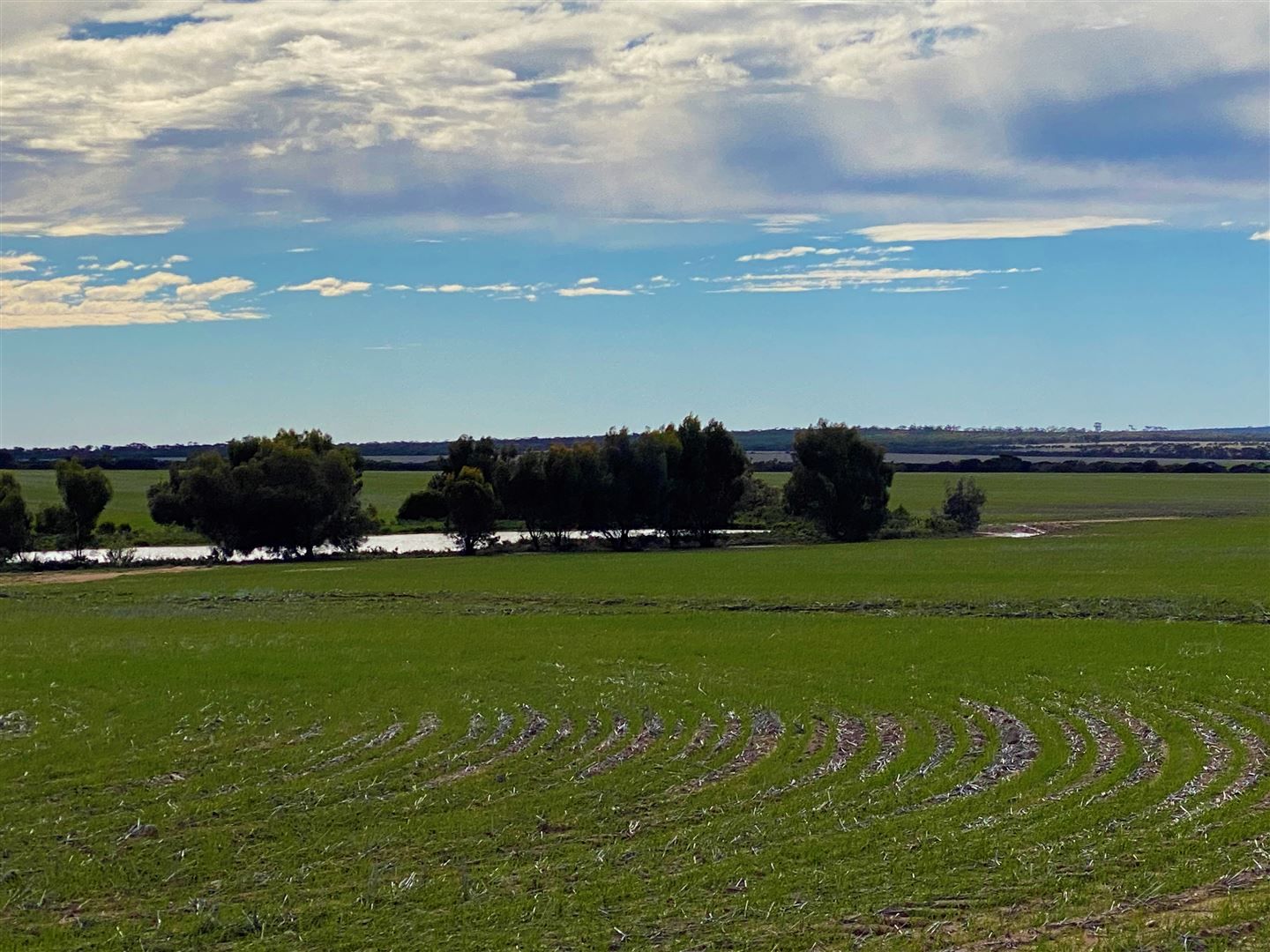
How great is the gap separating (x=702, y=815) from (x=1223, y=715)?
1096 centimetres

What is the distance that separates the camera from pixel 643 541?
4131 inches

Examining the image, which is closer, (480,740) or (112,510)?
(480,740)

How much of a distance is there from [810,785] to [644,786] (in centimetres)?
213

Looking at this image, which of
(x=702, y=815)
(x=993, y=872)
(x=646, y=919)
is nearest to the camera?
(x=646, y=919)

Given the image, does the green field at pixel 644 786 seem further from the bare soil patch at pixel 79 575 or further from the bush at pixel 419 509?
the bush at pixel 419 509

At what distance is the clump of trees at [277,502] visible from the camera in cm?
9350

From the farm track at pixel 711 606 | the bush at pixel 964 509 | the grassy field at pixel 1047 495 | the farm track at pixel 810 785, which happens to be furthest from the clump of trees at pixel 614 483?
the farm track at pixel 810 785

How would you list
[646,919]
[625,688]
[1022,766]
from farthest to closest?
[625,688]
[1022,766]
[646,919]

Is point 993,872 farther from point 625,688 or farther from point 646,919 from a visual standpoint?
point 625,688

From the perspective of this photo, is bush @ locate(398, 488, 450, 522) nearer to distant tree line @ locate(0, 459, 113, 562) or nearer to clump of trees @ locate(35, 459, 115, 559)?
distant tree line @ locate(0, 459, 113, 562)

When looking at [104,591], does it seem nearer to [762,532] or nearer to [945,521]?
[762,532]

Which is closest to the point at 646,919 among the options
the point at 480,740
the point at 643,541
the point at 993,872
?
the point at 993,872

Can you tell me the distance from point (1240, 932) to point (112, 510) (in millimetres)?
140663

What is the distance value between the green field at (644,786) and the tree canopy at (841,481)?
62.6 m
